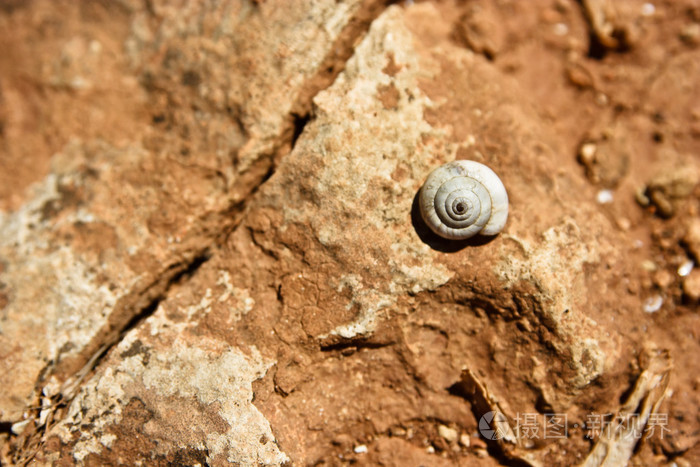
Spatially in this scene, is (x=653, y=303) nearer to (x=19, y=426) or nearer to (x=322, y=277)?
(x=322, y=277)

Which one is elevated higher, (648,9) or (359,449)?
(648,9)

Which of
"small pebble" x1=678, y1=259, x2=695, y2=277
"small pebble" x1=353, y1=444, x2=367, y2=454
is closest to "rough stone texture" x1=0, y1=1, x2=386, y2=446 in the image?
"small pebble" x1=353, y1=444, x2=367, y2=454

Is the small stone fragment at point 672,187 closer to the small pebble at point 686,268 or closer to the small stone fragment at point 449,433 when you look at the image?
the small pebble at point 686,268

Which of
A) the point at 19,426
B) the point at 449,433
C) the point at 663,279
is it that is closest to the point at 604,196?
the point at 663,279

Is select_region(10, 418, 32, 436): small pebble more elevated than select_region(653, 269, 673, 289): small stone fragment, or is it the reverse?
select_region(653, 269, 673, 289): small stone fragment

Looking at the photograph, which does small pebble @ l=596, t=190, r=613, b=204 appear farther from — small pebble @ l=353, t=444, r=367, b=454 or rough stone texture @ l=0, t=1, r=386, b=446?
small pebble @ l=353, t=444, r=367, b=454

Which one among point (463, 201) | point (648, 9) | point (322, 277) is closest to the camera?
point (463, 201)

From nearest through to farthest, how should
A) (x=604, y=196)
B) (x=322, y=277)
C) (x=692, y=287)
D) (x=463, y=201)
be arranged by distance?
(x=463, y=201)
(x=322, y=277)
(x=692, y=287)
(x=604, y=196)
